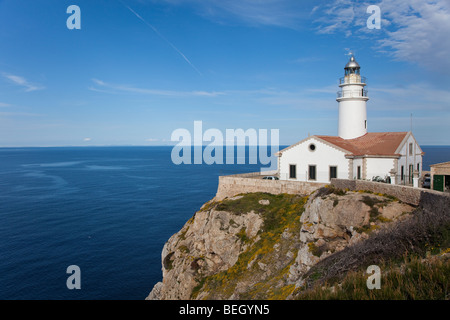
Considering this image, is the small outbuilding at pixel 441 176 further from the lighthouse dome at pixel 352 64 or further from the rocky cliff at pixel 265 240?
the lighthouse dome at pixel 352 64

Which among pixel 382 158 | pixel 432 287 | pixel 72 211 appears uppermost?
pixel 382 158

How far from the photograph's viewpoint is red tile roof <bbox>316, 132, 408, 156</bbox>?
99.0ft

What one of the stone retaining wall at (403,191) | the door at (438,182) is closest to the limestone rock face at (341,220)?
the stone retaining wall at (403,191)

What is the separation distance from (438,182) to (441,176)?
0.48 metres

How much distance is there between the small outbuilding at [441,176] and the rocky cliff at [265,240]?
4.45 metres

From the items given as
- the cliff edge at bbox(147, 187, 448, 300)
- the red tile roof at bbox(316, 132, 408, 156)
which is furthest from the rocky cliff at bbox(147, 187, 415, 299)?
the red tile roof at bbox(316, 132, 408, 156)

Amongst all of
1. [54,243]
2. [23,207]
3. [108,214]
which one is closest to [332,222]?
[54,243]

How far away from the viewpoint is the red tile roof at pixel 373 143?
30.2m

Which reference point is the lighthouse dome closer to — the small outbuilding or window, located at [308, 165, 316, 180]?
window, located at [308, 165, 316, 180]

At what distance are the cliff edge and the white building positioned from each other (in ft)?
13.3
